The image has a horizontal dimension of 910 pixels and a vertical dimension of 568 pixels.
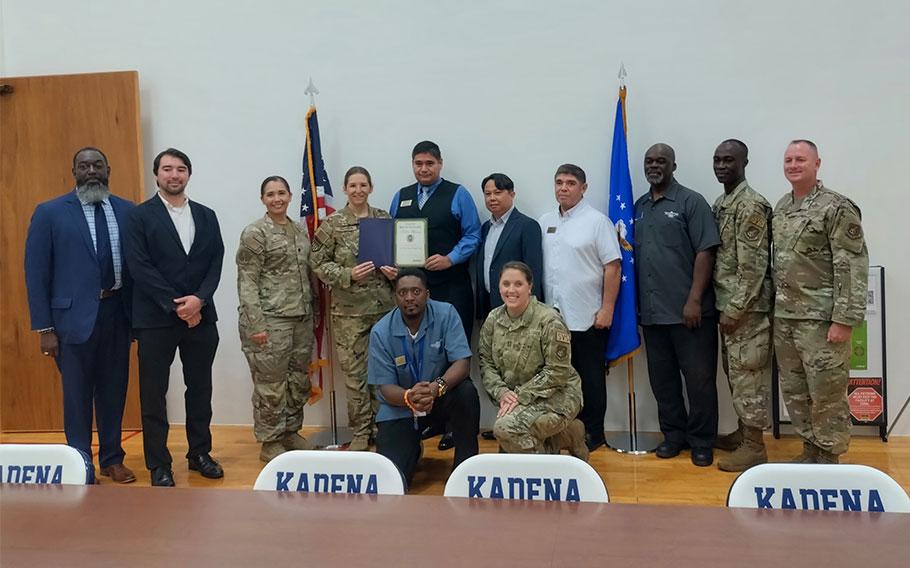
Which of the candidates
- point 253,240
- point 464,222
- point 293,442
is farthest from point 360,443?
point 464,222

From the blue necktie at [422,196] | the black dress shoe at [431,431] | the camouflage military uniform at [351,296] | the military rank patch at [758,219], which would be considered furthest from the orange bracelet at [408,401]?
the military rank patch at [758,219]

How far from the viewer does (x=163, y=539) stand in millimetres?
1492

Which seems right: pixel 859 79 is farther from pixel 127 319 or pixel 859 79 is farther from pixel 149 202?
pixel 127 319

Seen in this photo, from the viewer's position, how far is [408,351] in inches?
138

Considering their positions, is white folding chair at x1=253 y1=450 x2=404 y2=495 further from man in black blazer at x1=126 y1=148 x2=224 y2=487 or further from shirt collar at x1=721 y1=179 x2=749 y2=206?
shirt collar at x1=721 y1=179 x2=749 y2=206

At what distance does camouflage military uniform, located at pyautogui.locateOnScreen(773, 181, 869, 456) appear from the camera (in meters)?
3.36

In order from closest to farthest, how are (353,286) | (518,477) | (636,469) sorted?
(518,477) → (636,469) → (353,286)

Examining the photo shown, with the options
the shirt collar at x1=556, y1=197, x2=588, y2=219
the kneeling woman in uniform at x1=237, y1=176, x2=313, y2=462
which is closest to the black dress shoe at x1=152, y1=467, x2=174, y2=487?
the kneeling woman in uniform at x1=237, y1=176, x2=313, y2=462

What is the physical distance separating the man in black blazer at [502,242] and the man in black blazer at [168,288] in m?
1.48

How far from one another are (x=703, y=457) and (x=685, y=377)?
0.43 m

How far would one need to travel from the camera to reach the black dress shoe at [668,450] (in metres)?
4.11

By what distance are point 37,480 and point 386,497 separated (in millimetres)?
1125

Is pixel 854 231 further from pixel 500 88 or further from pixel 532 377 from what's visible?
pixel 500 88

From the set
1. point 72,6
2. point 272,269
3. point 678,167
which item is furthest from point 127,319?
point 678,167
